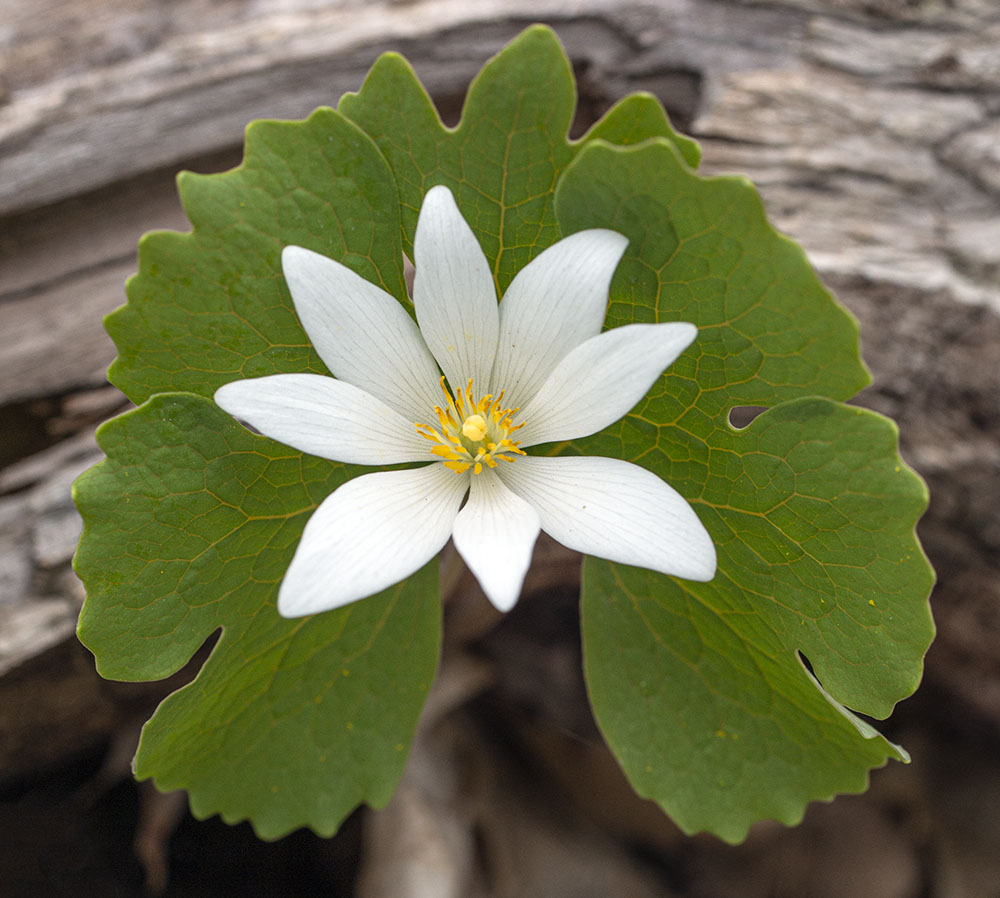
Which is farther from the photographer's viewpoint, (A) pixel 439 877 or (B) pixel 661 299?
(A) pixel 439 877

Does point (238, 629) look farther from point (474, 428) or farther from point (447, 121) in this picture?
point (447, 121)

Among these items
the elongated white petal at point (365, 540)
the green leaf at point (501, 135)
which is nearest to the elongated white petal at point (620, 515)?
the elongated white petal at point (365, 540)

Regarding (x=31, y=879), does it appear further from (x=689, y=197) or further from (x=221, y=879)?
(x=689, y=197)

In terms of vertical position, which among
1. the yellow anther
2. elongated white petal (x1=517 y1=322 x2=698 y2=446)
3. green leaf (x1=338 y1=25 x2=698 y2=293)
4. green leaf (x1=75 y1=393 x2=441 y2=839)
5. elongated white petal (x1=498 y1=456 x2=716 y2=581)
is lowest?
green leaf (x1=75 y1=393 x2=441 y2=839)

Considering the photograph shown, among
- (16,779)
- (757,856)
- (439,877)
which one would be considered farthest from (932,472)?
(16,779)

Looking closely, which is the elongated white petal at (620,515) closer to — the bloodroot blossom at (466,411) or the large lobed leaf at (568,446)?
the bloodroot blossom at (466,411)

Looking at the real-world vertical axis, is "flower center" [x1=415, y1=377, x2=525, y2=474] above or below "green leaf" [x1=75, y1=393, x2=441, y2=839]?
above

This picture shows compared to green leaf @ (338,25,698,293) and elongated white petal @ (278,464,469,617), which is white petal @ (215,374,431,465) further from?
green leaf @ (338,25,698,293)

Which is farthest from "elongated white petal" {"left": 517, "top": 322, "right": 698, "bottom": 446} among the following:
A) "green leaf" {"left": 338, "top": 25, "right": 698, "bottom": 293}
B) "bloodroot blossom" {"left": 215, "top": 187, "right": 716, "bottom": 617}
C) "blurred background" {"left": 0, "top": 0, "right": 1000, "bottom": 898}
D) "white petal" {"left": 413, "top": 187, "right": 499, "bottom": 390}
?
"blurred background" {"left": 0, "top": 0, "right": 1000, "bottom": 898}
